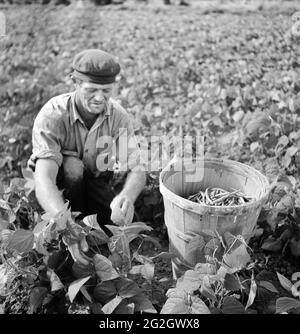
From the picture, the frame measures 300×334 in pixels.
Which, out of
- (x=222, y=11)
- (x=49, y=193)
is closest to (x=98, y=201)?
(x=49, y=193)

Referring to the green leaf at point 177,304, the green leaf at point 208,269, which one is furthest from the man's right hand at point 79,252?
the green leaf at point 208,269

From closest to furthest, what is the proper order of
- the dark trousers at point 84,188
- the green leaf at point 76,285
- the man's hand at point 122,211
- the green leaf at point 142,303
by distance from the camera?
the green leaf at point 76,285
the green leaf at point 142,303
the man's hand at point 122,211
the dark trousers at point 84,188

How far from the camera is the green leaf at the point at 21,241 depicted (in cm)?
177

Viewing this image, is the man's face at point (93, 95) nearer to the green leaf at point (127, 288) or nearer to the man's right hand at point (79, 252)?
the man's right hand at point (79, 252)

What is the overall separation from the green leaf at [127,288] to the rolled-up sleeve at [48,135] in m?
0.69

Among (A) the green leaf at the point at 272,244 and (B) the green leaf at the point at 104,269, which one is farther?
(A) the green leaf at the point at 272,244

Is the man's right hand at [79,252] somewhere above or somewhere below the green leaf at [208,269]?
above

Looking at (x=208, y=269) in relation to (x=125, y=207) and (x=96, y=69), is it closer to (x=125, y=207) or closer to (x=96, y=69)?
(x=125, y=207)

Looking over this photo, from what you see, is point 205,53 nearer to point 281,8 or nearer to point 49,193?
point 281,8

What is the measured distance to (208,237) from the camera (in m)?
2.01

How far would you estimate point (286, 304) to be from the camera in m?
1.75

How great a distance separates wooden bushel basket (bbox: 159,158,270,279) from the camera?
6.33ft

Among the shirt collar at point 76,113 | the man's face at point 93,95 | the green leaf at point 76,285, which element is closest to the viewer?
the green leaf at point 76,285

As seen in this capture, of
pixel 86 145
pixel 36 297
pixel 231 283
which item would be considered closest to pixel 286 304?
pixel 231 283
